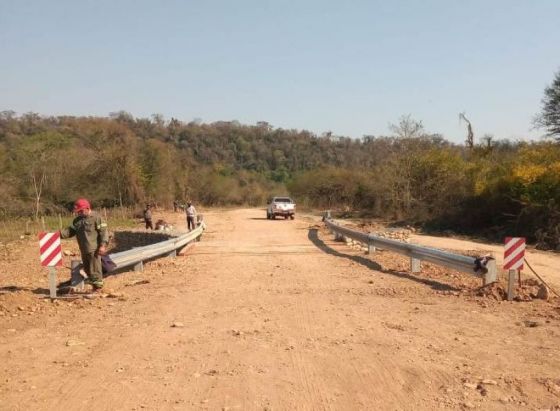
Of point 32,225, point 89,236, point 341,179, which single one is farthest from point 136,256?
point 341,179

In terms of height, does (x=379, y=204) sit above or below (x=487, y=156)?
below

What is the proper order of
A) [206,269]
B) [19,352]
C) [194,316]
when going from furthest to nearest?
1. [206,269]
2. [194,316]
3. [19,352]

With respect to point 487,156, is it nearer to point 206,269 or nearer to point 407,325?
point 206,269

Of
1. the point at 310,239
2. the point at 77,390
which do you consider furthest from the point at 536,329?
the point at 310,239

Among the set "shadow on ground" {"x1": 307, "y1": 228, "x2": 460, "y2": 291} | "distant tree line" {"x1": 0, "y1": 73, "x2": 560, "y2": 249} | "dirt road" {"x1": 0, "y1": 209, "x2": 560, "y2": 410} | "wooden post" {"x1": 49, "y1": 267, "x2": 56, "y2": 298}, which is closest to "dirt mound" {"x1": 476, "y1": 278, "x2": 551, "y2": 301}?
"dirt road" {"x1": 0, "y1": 209, "x2": 560, "y2": 410}

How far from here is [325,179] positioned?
7244 cm

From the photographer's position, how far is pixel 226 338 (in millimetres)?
6664

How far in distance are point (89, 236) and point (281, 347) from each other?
491cm

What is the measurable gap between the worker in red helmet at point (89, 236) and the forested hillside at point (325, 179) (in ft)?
57.2

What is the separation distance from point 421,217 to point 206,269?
22.4 metres

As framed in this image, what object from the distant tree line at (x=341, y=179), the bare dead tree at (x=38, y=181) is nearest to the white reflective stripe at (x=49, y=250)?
the distant tree line at (x=341, y=179)

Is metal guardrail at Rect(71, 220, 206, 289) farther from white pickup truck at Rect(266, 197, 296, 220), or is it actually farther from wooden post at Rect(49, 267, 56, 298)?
white pickup truck at Rect(266, 197, 296, 220)

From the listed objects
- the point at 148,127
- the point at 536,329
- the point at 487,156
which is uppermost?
the point at 148,127

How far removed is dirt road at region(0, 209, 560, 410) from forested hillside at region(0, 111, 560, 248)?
14866 mm
